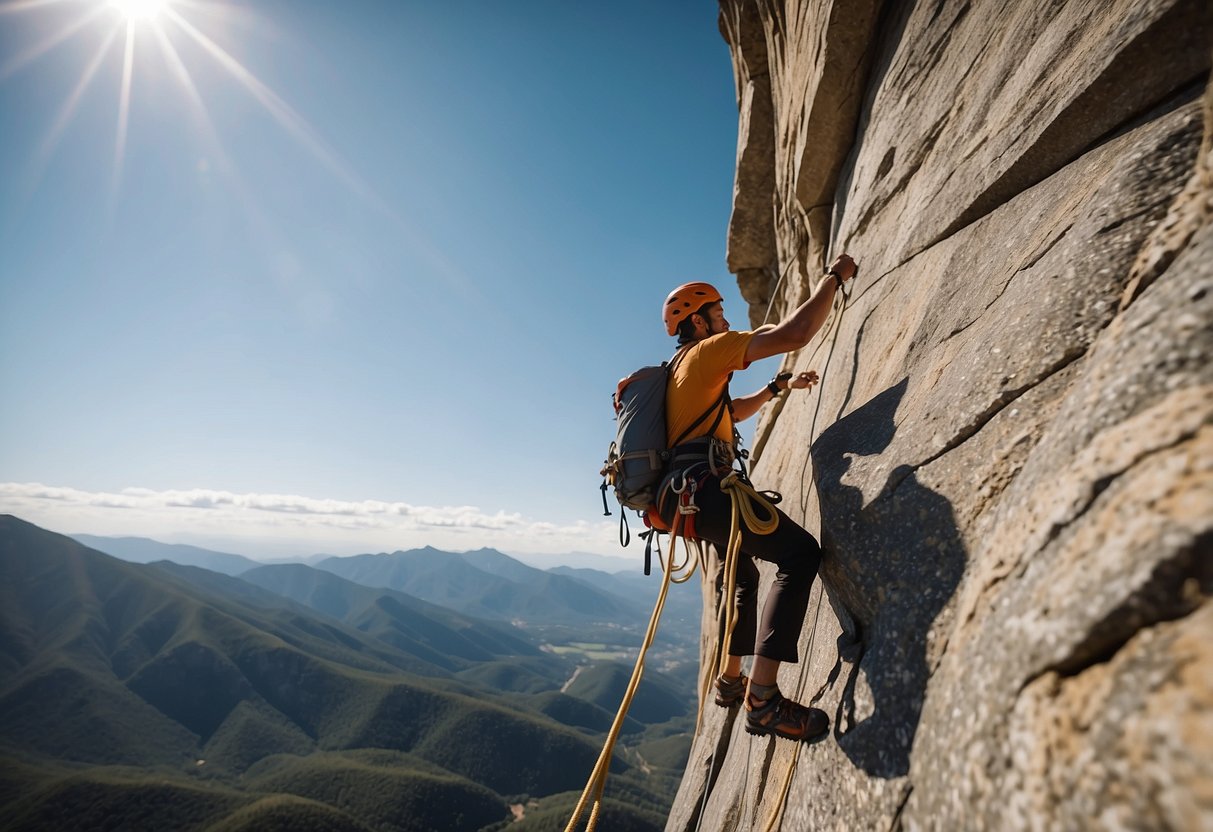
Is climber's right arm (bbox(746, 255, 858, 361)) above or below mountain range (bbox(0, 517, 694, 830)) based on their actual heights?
above

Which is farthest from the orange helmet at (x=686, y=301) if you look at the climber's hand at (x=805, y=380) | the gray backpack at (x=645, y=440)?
the climber's hand at (x=805, y=380)

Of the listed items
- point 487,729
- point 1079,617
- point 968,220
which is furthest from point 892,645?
point 487,729

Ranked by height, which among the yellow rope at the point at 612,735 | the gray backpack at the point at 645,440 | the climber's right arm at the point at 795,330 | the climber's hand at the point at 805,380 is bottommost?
the yellow rope at the point at 612,735

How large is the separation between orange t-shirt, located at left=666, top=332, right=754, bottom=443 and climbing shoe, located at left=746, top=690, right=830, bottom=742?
2.13 metres

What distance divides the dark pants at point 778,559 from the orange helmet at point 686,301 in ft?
7.08

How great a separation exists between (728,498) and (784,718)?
1.58 metres

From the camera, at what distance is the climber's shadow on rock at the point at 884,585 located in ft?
9.98

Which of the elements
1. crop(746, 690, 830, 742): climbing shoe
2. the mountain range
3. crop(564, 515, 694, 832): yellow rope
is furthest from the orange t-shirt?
the mountain range

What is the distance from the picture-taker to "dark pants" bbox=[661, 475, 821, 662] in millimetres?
3879

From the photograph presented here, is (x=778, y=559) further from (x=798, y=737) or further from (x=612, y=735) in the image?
(x=612, y=735)

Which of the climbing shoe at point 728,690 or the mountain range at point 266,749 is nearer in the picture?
the climbing shoe at point 728,690

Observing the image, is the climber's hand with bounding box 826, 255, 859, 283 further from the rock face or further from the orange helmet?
the orange helmet

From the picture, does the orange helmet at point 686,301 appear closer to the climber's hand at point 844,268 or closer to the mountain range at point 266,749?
the climber's hand at point 844,268

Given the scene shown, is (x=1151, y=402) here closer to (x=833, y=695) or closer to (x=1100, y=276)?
(x=1100, y=276)
